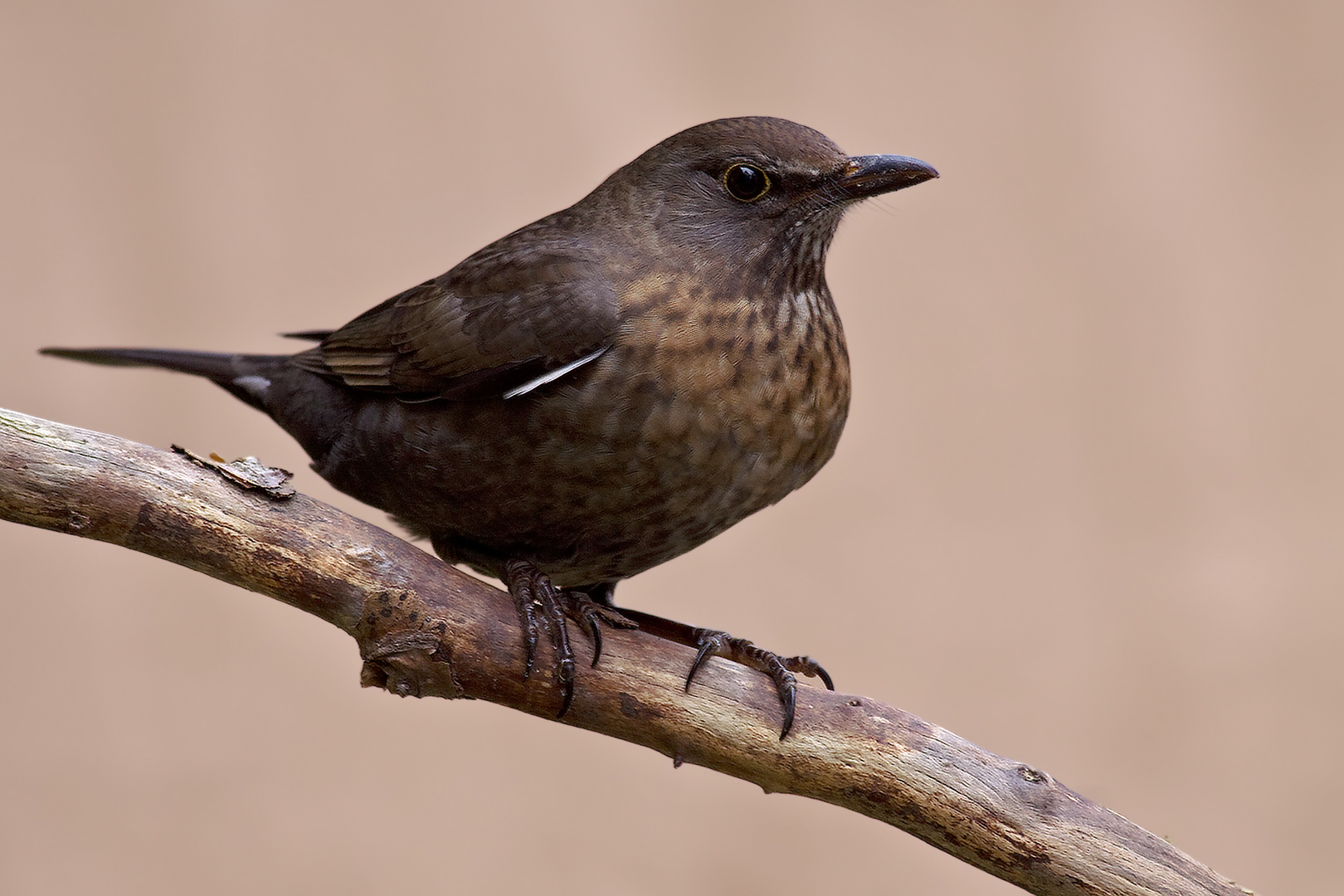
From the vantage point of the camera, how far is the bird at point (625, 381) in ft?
10.3

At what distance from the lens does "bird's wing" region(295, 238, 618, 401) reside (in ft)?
10.4

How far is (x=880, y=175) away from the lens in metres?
3.27

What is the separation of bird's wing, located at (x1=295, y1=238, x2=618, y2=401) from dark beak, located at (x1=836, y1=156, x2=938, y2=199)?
73 cm

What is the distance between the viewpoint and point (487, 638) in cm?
297

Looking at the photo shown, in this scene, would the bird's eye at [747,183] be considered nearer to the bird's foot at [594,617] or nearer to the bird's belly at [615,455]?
the bird's belly at [615,455]

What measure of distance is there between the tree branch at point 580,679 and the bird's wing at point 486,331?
59 centimetres

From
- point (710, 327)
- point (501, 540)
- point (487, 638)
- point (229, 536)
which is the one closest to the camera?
point (229, 536)

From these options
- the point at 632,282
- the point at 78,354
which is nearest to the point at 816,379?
the point at 632,282

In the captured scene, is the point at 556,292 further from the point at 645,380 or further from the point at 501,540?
the point at 501,540

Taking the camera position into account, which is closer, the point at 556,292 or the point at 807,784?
the point at 807,784

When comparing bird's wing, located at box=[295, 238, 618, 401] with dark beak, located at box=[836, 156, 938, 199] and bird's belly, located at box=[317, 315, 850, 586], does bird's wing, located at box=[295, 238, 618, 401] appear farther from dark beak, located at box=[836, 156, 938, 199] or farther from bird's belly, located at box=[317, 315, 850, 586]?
dark beak, located at box=[836, 156, 938, 199]

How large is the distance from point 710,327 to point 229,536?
4.36 ft

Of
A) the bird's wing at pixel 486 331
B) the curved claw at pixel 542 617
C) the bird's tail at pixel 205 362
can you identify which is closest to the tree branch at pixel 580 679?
the curved claw at pixel 542 617

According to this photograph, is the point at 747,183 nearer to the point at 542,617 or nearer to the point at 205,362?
the point at 542,617
